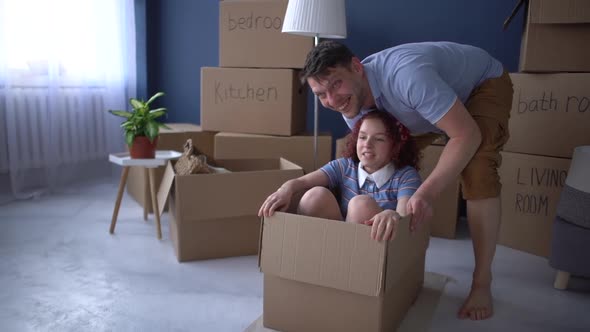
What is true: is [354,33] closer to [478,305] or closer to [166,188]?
[166,188]

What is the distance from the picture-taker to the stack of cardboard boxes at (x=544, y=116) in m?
1.53

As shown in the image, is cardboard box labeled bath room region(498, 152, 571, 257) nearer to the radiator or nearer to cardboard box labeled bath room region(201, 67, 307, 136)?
cardboard box labeled bath room region(201, 67, 307, 136)

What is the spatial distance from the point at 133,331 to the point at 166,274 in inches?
13.5

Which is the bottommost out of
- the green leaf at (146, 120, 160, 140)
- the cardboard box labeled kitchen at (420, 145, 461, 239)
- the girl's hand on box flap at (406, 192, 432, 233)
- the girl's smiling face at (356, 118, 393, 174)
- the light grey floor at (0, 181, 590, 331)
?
A: the light grey floor at (0, 181, 590, 331)

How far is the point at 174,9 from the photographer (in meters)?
2.65

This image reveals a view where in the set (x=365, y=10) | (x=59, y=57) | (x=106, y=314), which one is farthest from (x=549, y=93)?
(x=59, y=57)

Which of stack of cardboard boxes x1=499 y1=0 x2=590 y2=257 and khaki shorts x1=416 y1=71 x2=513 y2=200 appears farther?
stack of cardboard boxes x1=499 y1=0 x2=590 y2=257

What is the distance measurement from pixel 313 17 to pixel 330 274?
106 centimetres

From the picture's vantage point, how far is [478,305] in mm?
1248

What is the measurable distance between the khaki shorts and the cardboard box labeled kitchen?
58cm

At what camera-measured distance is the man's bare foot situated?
1.24 m

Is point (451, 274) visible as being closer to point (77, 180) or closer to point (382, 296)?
point (382, 296)

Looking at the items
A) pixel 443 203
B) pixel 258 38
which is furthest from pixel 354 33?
pixel 443 203

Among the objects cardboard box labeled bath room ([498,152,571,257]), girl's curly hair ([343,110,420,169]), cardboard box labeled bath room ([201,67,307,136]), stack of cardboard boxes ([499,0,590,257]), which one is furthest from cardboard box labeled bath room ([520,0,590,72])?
cardboard box labeled bath room ([201,67,307,136])
